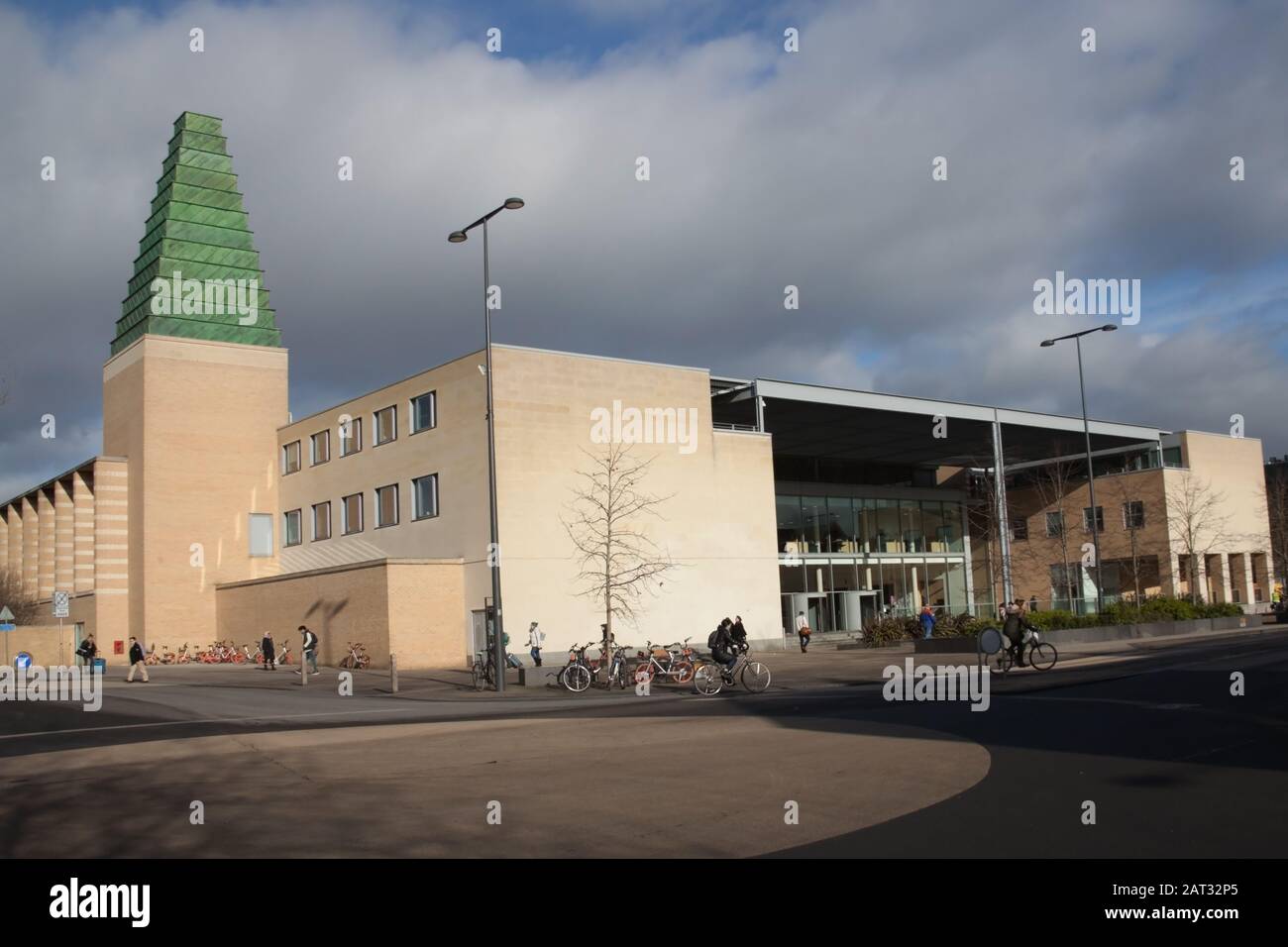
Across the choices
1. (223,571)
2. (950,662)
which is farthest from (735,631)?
(223,571)

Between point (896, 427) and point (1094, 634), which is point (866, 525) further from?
point (1094, 634)

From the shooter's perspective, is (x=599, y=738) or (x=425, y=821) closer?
(x=425, y=821)

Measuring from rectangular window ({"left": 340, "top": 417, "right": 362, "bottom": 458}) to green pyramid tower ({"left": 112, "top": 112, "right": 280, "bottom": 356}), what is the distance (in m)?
10.2

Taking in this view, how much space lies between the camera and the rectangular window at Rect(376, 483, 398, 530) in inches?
1802

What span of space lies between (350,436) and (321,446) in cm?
309

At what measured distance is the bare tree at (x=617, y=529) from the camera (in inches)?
1638

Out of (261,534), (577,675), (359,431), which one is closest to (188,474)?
(261,534)

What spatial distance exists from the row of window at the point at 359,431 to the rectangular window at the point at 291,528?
2.04 m

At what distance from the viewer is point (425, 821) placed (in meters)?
9.38

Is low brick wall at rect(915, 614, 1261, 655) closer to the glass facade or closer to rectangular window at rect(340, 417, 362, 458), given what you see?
the glass facade

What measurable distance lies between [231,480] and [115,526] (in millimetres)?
5619

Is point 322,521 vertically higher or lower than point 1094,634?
higher

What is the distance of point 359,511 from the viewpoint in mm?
48188
